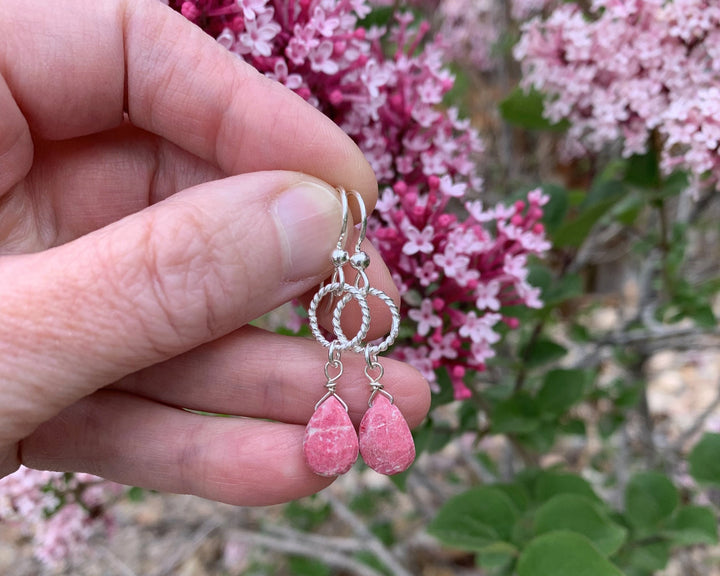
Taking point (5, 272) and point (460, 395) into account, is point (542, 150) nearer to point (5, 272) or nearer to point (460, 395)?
point (460, 395)

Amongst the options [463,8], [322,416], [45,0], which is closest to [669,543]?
[322,416]

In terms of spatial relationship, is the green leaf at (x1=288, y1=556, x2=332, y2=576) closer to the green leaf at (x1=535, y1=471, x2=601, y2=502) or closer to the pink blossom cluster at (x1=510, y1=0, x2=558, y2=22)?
the green leaf at (x1=535, y1=471, x2=601, y2=502)

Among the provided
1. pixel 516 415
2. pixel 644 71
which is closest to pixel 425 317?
pixel 516 415

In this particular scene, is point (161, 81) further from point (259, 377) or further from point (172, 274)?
point (259, 377)

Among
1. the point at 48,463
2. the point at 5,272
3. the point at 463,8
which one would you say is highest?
the point at 463,8

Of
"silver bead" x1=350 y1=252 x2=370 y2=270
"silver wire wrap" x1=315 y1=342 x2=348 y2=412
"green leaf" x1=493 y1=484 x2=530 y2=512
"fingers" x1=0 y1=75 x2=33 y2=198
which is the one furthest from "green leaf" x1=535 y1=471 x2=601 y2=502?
"fingers" x1=0 y1=75 x2=33 y2=198

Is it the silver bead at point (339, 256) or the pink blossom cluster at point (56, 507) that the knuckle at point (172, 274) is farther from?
the pink blossom cluster at point (56, 507)

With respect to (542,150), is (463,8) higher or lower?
higher
